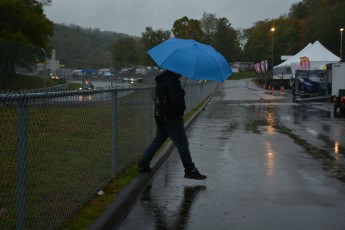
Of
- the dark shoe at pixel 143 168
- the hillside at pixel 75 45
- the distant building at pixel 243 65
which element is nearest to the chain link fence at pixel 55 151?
the dark shoe at pixel 143 168

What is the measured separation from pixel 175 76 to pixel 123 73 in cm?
1891

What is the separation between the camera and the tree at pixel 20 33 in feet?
52.1

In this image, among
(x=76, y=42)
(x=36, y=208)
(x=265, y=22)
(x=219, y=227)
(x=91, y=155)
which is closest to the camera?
(x=36, y=208)

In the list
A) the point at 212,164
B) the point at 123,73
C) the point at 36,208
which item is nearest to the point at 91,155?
the point at 36,208

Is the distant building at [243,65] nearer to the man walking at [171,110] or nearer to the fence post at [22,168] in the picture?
the man walking at [171,110]

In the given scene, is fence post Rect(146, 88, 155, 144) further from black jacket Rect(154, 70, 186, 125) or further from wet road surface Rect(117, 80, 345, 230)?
black jacket Rect(154, 70, 186, 125)

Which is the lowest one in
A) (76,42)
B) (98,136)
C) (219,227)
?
(219,227)

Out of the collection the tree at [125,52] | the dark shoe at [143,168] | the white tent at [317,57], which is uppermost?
the tree at [125,52]

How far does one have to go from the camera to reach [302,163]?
9.34 metres

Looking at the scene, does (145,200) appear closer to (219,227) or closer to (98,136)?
(98,136)

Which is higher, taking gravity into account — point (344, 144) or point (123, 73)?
point (123, 73)

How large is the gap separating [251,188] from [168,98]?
187cm

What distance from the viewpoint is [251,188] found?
7.25 m

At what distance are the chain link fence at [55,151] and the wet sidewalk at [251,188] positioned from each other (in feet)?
2.35
